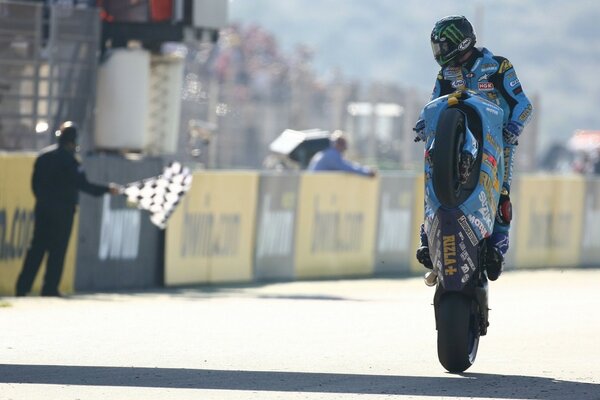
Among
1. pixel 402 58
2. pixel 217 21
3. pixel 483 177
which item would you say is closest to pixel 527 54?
pixel 402 58

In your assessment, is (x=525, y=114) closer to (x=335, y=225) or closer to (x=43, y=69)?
(x=43, y=69)

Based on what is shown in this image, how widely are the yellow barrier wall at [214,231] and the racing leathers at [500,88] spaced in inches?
334

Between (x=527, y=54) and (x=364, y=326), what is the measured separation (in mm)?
190171

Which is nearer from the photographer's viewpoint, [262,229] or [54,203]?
[54,203]

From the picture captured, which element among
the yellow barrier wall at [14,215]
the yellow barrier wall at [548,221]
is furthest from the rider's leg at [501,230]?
the yellow barrier wall at [548,221]

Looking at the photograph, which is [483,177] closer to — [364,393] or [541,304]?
[364,393]

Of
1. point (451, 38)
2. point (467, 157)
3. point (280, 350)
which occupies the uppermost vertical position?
point (451, 38)

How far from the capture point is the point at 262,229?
18.2 m

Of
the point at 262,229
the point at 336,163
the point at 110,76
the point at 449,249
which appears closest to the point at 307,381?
the point at 449,249

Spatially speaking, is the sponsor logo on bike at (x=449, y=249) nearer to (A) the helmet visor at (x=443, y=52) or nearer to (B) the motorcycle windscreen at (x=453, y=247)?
(B) the motorcycle windscreen at (x=453, y=247)

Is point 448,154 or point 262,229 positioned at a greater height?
point 448,154

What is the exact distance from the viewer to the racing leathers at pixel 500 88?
28.5ft

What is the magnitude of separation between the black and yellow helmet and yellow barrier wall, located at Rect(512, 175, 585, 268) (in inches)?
509

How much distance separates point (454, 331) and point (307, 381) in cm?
83
